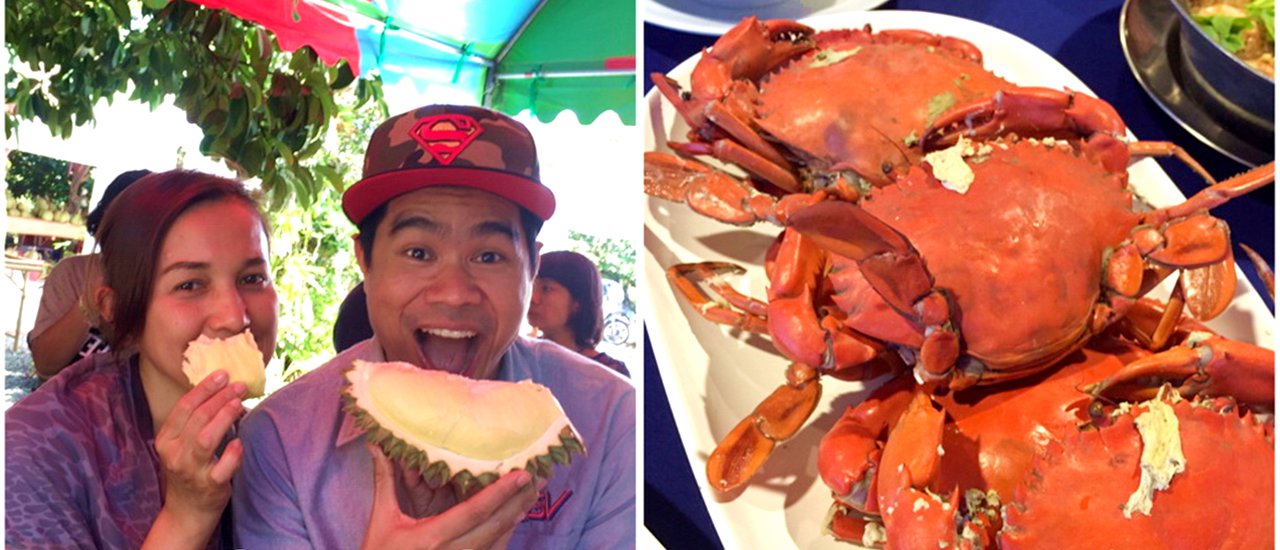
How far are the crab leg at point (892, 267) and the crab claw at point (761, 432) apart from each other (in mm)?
135

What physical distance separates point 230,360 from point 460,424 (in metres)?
0.29

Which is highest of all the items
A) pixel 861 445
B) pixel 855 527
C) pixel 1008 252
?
pixel 1008 252

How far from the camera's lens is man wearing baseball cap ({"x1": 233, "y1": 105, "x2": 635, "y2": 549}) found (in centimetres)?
105

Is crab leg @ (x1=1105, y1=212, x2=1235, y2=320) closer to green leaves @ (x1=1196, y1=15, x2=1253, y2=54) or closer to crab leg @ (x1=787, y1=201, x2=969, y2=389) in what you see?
crab leg @ (x1=787, y1=201, x2=969, y2=389)

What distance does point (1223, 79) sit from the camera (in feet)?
3.89

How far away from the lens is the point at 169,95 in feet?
3.67

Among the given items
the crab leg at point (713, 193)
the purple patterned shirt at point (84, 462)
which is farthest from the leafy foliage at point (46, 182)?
the crab leg at point (713, 193)

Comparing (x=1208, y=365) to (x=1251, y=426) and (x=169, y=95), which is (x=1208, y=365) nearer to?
(x=1251, y=426)

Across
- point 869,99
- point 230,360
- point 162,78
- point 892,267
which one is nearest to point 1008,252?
point 892,267

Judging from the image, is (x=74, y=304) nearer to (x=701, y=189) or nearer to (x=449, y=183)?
(x=449, y=183)

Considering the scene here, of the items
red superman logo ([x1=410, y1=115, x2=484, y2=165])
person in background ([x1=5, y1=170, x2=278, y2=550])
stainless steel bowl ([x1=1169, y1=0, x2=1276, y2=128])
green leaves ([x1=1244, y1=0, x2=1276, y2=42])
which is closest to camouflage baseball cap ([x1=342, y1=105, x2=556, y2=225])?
red superman logo ([x1=410, y1=115, x2=484, y2=165])

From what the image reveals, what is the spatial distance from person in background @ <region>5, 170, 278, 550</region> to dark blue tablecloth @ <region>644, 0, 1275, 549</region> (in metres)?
0.50

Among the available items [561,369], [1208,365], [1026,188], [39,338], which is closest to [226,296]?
[39,338]

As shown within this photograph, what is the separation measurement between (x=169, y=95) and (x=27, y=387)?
14.8 inches
